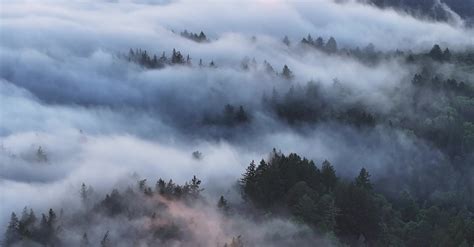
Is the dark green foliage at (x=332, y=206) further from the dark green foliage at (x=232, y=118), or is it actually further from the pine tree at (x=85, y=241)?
the dark green foliage at (x=232, y=118)

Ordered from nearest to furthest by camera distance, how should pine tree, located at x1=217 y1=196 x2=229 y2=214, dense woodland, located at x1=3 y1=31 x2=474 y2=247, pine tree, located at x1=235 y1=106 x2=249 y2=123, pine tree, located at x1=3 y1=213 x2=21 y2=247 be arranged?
pine tree, located at x1=3 y1=213 x2=21 y2=247 < dense woodland, located at x1=3 y1=31 x2=474 y2=247 < pine tree, located at x1=217 y1=196 x2=229 y2=214 < pine tree, located at x1=235 y1=106 x2=249 y2=123

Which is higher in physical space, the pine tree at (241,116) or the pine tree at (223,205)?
Answer: the pine tree at (223,205)

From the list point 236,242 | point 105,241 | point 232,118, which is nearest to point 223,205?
point 236,242

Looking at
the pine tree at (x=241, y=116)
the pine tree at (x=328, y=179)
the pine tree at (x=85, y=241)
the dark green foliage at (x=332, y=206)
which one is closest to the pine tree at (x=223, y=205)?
the dark green foliage at (x=332, y=206)

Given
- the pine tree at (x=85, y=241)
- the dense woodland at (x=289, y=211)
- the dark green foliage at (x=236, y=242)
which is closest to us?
the dark green foliage at (x=236, y=242)

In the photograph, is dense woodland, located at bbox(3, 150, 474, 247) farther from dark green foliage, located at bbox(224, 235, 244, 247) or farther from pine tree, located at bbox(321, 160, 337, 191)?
dark green foliage, located at bbox(224, 235, 244, 247)

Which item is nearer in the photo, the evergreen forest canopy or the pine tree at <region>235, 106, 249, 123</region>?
the evergreen forest canopy

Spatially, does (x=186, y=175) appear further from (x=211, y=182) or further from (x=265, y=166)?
(x=265, y=166)

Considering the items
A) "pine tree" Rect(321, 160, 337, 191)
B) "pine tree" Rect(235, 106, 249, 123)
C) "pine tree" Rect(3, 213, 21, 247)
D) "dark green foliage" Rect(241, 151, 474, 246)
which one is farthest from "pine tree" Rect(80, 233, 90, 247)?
"pine tree" Rect(235, 106, 249, 123)

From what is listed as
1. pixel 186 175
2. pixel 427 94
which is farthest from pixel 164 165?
pixel 427 94

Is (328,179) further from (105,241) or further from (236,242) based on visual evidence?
(105,241)

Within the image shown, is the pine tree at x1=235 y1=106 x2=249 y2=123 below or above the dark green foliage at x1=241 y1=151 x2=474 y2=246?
below

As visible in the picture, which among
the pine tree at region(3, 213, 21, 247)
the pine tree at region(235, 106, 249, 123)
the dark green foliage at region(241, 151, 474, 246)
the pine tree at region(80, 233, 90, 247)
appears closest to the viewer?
the pine tree at region(80, 233, 90, 247)
